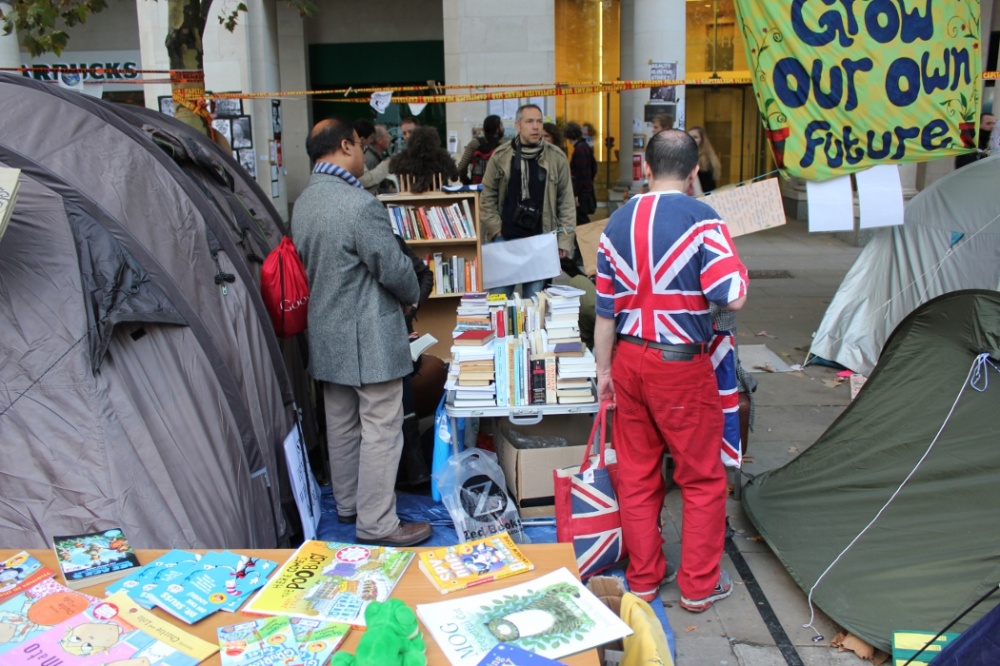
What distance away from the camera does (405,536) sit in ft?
14.4

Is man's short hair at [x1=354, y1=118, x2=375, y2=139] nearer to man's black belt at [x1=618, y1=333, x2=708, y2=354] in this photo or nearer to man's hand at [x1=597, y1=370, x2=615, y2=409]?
man's hand at [x1=597, y1=370, x2=615, y2=409]

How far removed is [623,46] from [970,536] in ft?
48.4

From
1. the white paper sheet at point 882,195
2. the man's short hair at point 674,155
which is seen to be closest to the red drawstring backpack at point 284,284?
the man's short hair at point 674,155

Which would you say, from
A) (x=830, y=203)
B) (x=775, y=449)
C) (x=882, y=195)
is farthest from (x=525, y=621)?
(x=882, y=195)

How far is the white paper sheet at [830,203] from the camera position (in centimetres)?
537

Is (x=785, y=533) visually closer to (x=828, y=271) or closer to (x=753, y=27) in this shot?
(x=753, y=27)

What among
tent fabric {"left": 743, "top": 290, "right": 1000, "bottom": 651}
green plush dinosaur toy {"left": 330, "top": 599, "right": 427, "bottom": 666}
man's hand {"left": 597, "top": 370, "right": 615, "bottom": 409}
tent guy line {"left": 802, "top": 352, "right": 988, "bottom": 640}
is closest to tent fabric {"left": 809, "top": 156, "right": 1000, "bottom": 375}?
tent fabric {"left": 743, "top": 290, "right": 1000, "bottom": 651}

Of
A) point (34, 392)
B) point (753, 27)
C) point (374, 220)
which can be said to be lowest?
point (34, 392)

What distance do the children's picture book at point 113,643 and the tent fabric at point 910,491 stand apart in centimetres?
261

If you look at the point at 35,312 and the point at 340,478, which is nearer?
the point at 35,312

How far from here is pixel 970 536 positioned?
343 cm

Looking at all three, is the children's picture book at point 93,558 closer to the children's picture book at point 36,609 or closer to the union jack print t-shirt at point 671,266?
the children's picture book at point 36,609

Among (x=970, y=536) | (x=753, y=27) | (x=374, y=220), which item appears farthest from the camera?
Answer: (x=753, y=27)

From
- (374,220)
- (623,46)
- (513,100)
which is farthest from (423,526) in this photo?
(623,46)
